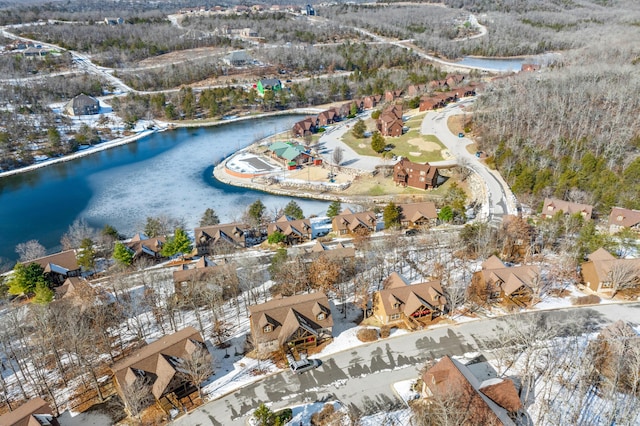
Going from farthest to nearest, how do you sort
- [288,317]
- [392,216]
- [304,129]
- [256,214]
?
[304,129] → [256,214] → [392,216] → [288,317]

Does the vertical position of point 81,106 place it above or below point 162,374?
above

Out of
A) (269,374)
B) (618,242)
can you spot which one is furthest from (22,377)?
(618,242)

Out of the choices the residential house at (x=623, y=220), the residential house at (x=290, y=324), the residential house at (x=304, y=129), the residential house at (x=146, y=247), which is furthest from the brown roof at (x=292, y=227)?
the residential house at (x=304, y=129)

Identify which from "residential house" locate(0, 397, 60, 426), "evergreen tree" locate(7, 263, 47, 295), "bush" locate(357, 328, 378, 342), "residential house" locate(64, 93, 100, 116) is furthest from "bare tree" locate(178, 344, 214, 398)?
"residential house" locate(64, 93, 100, 116)

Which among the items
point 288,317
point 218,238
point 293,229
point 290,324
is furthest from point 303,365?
point 218,238

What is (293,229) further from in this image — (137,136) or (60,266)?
(137,136)

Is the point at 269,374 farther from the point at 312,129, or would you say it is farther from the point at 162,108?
the point at 162,108

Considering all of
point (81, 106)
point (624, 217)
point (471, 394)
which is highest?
point (81, 106)
